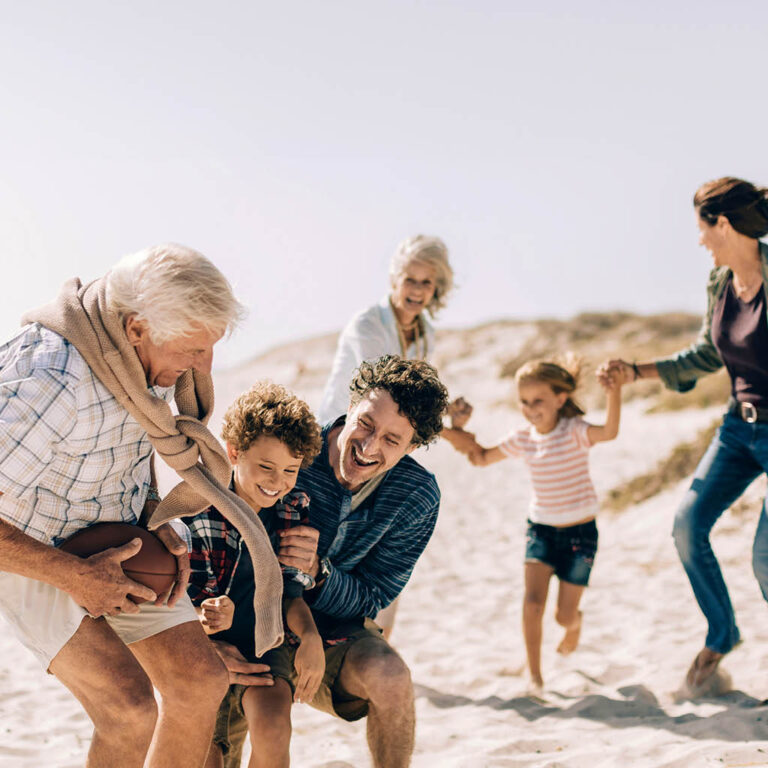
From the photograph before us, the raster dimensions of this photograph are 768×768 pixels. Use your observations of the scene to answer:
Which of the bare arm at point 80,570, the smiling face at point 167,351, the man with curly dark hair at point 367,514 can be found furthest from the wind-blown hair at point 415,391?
the bare arm at point 80,570

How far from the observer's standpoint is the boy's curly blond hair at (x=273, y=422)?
315 cm

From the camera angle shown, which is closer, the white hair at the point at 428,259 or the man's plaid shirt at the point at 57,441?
the man's plaid shirt at the point at 57,441

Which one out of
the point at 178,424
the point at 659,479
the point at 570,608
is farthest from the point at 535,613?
the point at 659,479

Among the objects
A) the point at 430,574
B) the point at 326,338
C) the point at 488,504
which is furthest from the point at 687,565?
the point at 326,338

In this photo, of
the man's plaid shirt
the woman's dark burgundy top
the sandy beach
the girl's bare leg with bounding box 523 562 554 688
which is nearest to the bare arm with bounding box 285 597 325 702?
the man's plaid shirt

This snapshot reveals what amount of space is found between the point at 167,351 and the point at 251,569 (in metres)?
0.95

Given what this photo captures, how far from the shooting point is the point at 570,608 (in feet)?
17.3

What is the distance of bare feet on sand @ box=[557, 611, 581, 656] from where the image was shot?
5.37 meters

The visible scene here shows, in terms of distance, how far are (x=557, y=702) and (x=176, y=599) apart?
108 inches

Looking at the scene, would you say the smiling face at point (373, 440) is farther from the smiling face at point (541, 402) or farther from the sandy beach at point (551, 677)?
the smiling face at point (541, 402)

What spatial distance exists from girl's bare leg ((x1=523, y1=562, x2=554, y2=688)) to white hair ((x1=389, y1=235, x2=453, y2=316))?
167 cm

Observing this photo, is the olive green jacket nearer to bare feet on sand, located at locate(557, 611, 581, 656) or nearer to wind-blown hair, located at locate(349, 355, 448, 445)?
bare feet on sand, located at locate(557, 611, 581, 656)

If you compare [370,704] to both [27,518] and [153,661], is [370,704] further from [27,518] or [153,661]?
[27,518]

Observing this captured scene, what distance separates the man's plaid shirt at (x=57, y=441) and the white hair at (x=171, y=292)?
228 millimetres
